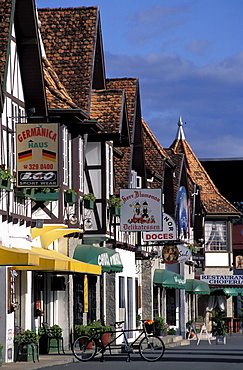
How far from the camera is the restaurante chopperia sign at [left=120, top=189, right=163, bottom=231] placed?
33.5 metres

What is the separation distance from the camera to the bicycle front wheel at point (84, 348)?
24.7 m

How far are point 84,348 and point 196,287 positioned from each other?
1146 inches

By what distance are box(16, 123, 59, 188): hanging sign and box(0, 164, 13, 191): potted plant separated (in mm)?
268

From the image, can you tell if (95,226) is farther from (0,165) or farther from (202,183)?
(202,183)

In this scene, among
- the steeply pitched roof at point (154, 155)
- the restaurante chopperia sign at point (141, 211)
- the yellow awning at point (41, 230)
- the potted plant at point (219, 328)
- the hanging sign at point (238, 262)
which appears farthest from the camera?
the hanging sign at point (238, 262)

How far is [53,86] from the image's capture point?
97.8ft

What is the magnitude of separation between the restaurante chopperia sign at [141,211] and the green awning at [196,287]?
788 inches

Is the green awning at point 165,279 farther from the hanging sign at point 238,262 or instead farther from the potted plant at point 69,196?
the hanging sign at point 238,262

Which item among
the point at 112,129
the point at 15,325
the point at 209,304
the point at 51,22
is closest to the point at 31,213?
the point at 15,325

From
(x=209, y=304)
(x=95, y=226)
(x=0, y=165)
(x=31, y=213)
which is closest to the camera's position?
(x=0, y=165)

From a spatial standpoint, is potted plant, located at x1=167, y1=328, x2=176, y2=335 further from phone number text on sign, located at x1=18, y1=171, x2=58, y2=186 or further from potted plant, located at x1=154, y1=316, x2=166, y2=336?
phone number text on sign, located at x1=18, y1=171, x2=58, y2=186

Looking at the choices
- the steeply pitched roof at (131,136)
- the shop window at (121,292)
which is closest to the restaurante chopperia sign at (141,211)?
the steeply pitched roof at (131,136)

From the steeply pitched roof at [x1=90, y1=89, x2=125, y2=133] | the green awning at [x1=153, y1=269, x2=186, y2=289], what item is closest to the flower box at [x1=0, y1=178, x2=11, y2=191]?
the steeply pitched roof at [x1=90, y1=89, x2=125, y2=133]

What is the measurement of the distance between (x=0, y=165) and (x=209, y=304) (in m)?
41.6
